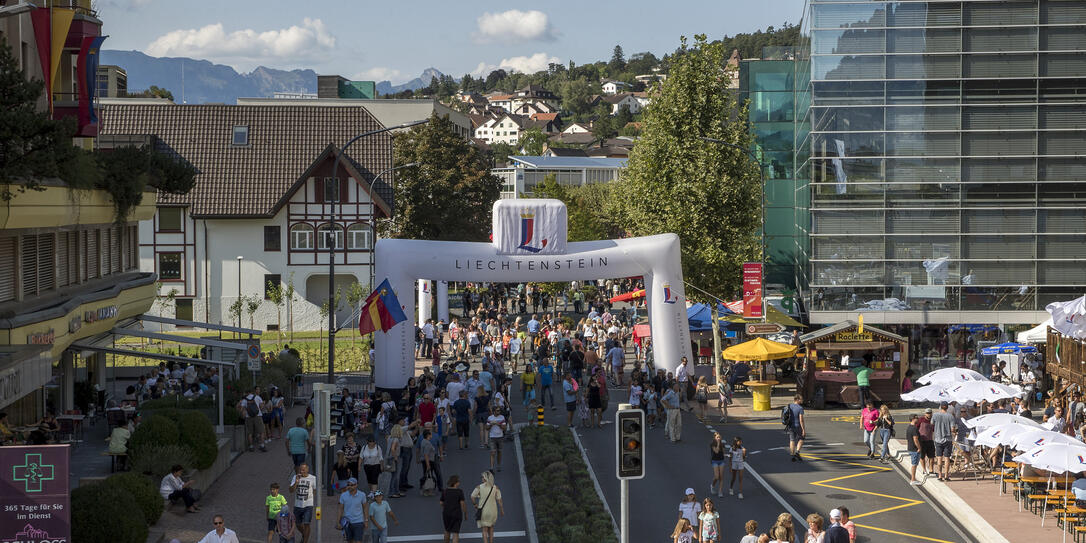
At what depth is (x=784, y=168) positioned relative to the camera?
58.6 m

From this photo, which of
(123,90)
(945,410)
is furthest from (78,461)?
(123,90)

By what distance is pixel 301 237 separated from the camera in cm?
6062

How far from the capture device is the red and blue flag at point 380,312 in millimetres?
32094

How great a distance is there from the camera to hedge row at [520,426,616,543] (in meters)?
18.9

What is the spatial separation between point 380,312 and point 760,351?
35.3 feet

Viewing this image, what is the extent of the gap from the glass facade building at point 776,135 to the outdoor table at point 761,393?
23.5 metres

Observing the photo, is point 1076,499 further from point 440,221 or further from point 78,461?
point 440,221

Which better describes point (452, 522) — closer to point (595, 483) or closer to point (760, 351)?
point (595, 483)

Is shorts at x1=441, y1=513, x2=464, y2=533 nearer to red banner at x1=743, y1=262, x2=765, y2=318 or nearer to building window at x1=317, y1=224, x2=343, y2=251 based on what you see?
red banner at x1=743, y1=262, x2=765, y2=318

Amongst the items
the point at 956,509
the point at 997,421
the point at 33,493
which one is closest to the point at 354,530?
the point at 33,493

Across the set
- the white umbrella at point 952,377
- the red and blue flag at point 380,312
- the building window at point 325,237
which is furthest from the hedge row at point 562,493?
the building window at point 325,237

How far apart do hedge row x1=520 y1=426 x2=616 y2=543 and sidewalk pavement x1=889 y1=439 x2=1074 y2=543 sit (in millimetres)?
6599

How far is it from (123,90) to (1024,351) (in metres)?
71.0

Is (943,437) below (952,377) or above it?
below
